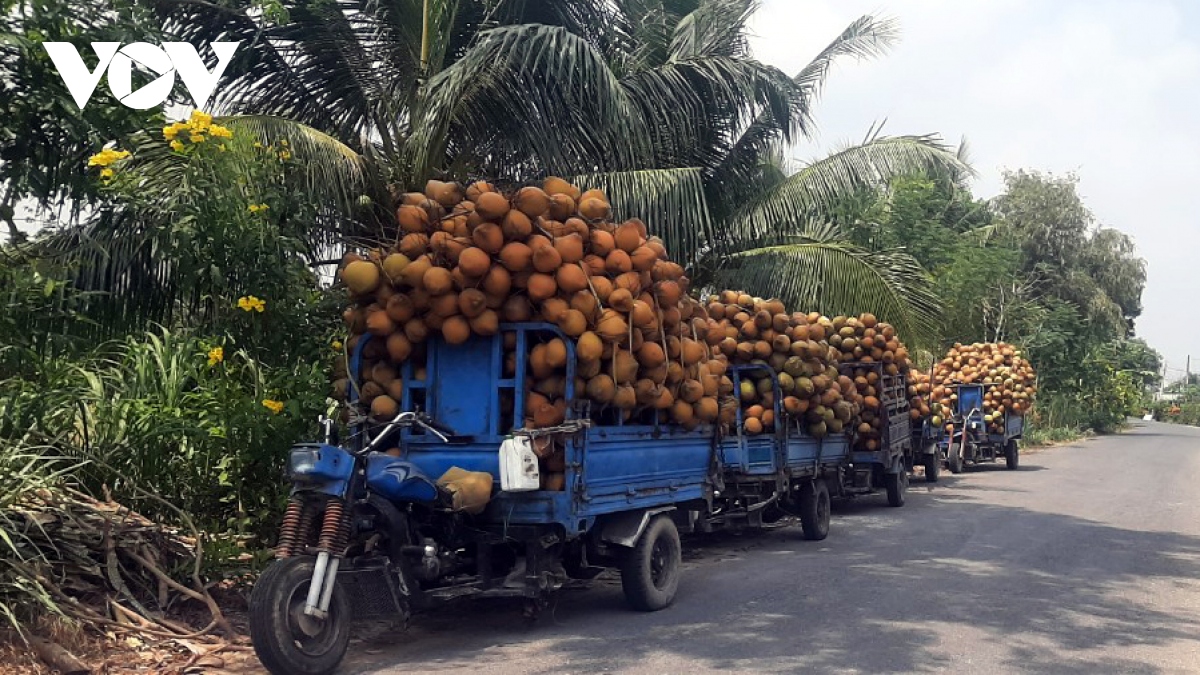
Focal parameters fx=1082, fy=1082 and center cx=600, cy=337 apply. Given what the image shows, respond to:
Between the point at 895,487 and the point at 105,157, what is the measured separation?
11.3 m

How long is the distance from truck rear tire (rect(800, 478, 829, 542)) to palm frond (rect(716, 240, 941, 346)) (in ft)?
11.1

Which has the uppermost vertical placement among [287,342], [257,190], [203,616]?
[257,190]

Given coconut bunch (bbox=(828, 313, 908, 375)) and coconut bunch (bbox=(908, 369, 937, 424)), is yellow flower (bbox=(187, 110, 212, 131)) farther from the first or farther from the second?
coconut bunch (bbox=(908, 369, 937, 424))

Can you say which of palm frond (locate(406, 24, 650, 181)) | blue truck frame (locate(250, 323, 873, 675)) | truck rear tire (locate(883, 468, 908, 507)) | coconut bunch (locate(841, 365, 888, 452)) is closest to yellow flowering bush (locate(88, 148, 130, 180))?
blue truck frame (locate(250, 323, 873, 675))

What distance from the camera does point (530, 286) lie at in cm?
686

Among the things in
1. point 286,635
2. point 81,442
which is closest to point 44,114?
point 81,442

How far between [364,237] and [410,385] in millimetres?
4270

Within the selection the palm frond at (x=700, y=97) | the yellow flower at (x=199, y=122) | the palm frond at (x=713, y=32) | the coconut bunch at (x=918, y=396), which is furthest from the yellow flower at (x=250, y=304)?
the coconut bunch at (x=918, y=396)

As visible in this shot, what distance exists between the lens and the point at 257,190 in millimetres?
8258

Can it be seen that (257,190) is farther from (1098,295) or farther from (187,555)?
(1098,295)

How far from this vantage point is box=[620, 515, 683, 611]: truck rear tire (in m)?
7.55

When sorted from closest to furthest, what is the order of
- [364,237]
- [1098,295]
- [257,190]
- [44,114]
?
1. [44,114]
2. [257,190]
3. [364,237]
4. [1098,295]

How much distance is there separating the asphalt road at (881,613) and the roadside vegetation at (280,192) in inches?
79.1

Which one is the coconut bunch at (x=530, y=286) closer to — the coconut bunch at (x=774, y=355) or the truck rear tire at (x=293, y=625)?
the truck rear tire at (x=293, y=625)
